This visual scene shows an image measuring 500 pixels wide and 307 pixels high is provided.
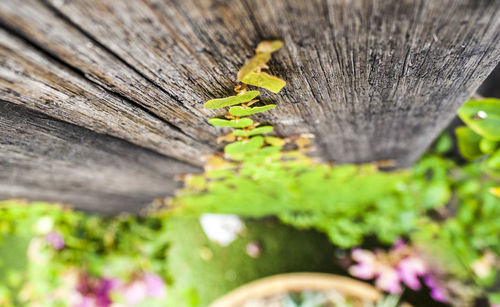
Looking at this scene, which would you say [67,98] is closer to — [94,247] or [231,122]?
[231,122]

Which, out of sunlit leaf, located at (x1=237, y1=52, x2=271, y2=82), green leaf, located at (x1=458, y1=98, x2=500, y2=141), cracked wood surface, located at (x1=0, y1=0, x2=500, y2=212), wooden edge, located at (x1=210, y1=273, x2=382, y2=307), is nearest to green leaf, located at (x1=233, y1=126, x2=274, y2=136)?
cracked wood surface, located at (x1=0, y1=0, x2=500, y2=212)

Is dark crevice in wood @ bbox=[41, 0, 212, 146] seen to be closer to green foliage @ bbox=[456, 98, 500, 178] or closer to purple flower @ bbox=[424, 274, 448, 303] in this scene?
green foliage @ bbox=[456, 98, 500, 178]

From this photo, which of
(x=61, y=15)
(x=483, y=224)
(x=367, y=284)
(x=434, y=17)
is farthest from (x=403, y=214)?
(x=61, y=15)

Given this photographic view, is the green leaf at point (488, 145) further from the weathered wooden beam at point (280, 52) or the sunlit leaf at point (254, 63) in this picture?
the sunlit leaf at point (254, 63)

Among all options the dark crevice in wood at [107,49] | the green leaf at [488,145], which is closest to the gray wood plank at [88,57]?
the dark crevice in wood at [107,49]

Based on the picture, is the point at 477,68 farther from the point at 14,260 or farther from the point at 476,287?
the point at 14,260
